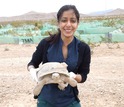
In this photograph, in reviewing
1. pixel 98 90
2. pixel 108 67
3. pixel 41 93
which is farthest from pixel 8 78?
pixel 41 93

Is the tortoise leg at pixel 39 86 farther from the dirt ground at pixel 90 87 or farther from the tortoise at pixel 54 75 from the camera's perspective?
the dirt ground at pixel 90 87

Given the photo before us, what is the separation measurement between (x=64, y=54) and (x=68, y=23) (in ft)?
0.75

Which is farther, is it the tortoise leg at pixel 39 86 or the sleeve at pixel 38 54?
the sleeve at pixel 38 54

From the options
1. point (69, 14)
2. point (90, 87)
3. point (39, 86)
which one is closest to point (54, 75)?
point (39, 86)

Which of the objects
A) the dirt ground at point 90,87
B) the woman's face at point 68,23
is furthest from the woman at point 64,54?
the dirt ground at point 90,87

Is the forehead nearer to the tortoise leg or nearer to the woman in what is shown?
the woman

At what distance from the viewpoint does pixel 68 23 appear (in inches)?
92.4

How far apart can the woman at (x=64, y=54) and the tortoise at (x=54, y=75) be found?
0.10 meters

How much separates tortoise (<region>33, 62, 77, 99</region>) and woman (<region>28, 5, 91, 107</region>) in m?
0.10

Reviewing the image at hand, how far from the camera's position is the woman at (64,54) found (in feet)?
7.75

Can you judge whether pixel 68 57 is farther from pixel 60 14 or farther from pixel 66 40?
pixel 60 14

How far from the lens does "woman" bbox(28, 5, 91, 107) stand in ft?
7.75

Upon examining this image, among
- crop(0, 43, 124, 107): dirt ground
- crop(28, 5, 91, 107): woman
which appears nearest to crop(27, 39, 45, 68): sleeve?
crop(28, 5, 91, 107): woman

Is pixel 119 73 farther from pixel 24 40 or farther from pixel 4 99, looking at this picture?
pixel 24 40
